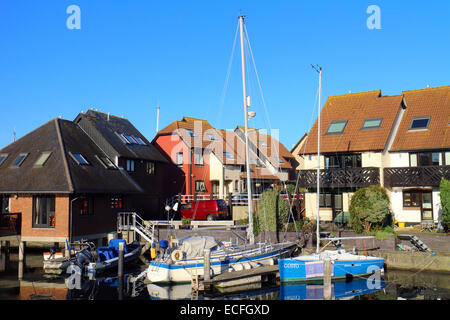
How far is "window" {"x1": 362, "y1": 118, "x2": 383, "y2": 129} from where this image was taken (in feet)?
118

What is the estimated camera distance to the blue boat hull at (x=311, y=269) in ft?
77.0

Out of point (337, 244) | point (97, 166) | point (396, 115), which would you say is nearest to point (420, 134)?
point (396, 115)

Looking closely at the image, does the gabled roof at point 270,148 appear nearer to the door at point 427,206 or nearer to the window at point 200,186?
the window at point 200,186

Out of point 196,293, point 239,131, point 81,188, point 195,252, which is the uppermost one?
point 239,131

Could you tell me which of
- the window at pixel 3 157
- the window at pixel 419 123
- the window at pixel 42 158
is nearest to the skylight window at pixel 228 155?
the window at pixel 419 123

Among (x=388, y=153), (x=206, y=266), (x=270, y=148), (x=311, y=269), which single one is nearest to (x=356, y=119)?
(x=388, y=153)

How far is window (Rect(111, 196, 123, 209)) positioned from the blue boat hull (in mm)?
15165

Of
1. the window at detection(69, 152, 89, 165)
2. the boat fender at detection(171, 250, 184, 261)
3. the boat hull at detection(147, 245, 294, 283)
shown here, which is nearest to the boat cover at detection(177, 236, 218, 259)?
the boat fender at detection(171, 250, 184, 261)

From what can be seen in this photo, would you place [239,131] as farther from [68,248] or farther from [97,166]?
[68,248]

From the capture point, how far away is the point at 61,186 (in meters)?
28.8

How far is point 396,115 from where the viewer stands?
35.8 metres

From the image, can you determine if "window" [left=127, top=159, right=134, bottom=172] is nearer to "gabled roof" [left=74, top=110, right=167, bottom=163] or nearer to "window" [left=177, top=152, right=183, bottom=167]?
"gabled roof" [left=74, top=110, right=167, bottom=163]

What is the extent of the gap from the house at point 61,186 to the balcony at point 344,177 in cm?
1378

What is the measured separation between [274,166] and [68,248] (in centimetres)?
3125
